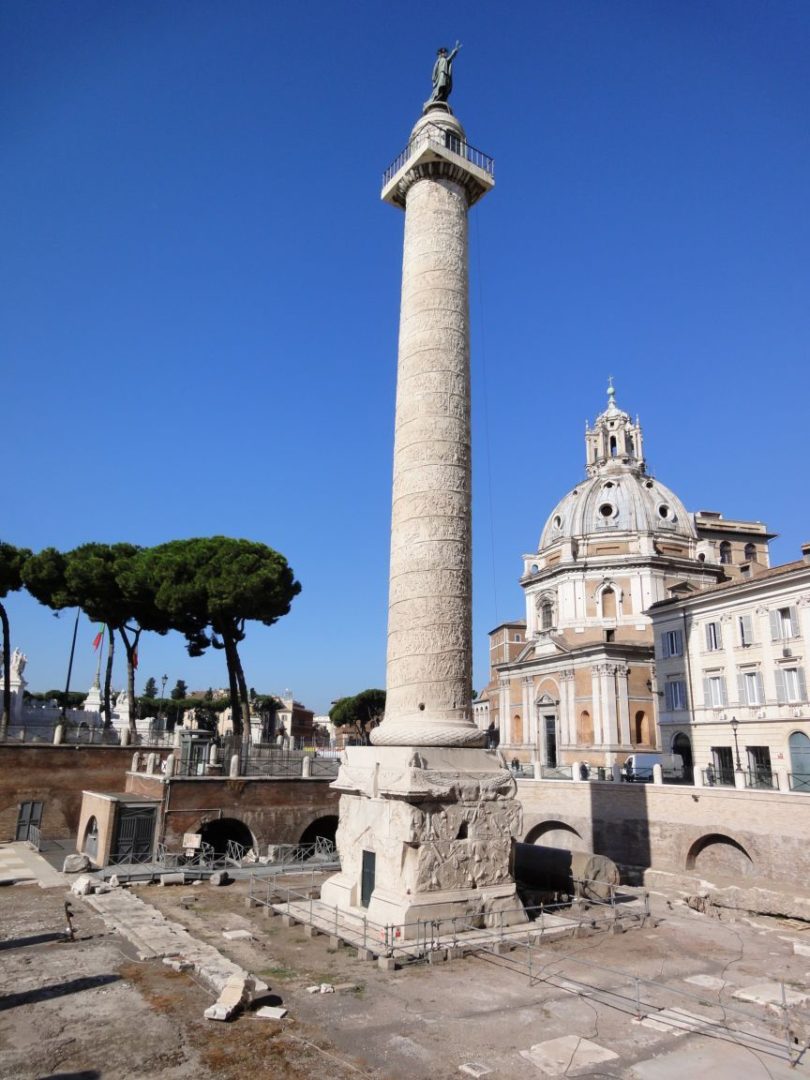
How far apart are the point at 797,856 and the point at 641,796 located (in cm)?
543

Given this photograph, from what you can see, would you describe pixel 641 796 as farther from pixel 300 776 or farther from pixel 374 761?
pixel 374 761

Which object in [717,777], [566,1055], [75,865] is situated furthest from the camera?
[717,777]

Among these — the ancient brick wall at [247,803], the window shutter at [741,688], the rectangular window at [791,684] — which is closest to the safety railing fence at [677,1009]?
the ancient brick wall at [247,803]

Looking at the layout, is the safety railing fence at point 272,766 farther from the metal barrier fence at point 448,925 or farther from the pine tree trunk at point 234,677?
the metal barrier fence at point 448,925

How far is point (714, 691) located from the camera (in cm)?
2986

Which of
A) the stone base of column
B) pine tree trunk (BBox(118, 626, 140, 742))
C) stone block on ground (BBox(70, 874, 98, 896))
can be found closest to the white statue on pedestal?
pine tree trunk (BBox(118, 626, 140, 742))

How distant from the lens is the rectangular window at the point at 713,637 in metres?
29.9

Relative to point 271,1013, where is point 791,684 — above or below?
above

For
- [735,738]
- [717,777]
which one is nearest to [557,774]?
[717,777]

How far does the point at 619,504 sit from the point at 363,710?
29539 millimetres

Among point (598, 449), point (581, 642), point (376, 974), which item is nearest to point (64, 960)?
point (376, 974)

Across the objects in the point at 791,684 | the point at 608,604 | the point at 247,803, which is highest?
the point at 608,604

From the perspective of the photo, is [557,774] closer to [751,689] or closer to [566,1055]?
[751,689]

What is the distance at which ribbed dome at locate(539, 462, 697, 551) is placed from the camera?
48688 mm
